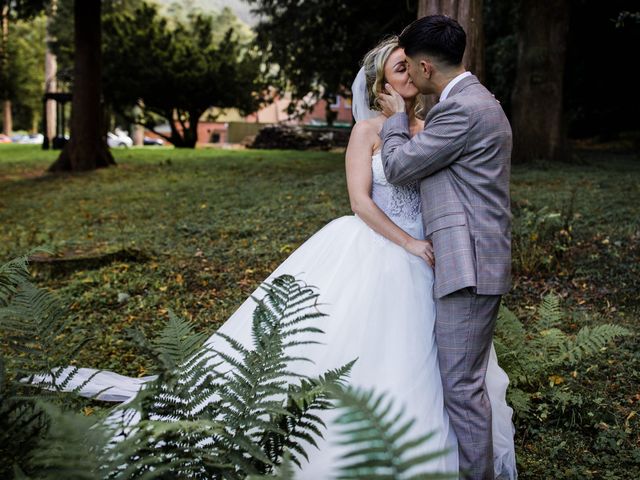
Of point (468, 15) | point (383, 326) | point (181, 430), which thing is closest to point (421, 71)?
point (383, 326)

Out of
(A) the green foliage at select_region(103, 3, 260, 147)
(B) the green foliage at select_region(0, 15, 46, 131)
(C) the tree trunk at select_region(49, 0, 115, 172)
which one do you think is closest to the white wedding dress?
(C) the tree trunk at select_region(49, 0, 115, 172)

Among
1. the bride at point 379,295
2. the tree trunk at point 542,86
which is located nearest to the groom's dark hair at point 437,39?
the bride at point 379,295

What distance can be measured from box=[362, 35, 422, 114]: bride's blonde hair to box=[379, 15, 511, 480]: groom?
454mm

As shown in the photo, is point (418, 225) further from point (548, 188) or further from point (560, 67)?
point (560, 67)

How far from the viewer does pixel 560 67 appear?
A: 14930 mm

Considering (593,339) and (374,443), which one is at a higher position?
(374,443)

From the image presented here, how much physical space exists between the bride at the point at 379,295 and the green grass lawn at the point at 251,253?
76cm

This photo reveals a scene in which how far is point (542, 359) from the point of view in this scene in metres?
4.47

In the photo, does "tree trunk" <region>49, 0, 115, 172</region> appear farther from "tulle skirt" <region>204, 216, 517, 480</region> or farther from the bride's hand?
the bride's hand

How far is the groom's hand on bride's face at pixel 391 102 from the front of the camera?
10.8ft

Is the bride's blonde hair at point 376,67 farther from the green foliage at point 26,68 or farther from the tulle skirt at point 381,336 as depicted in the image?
the green foliage at point 26,68

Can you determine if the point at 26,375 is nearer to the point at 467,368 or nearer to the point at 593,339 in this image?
the point at 467,368

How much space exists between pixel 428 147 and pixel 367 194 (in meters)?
0.62

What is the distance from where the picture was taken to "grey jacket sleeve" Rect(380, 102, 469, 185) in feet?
9.24
